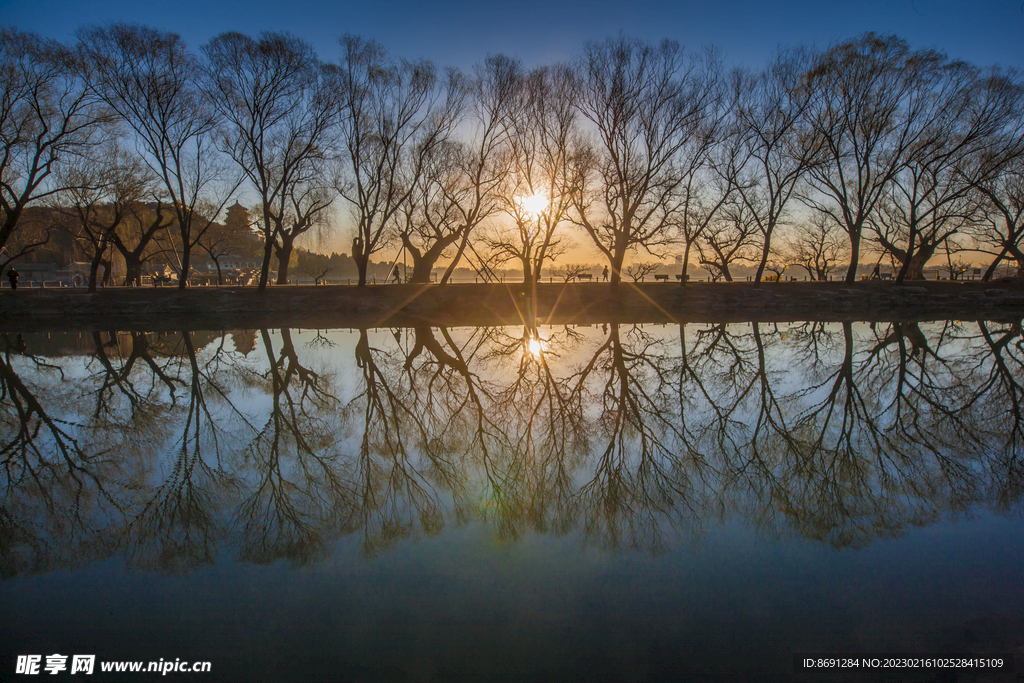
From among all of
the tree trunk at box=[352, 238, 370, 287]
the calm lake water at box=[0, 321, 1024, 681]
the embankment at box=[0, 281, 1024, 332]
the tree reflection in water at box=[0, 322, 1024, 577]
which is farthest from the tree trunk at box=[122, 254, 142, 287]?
the calm lake water at box=[0, 321, 1024, 681]

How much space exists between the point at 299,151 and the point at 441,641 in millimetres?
30065

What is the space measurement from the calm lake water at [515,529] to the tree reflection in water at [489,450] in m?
0.04

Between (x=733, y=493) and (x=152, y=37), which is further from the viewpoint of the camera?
(x=152, y=37)

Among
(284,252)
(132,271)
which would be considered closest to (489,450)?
(284,252)

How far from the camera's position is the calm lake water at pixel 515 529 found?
318cm

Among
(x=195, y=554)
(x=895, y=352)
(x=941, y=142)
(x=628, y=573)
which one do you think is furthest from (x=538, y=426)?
(x=941, y=142)

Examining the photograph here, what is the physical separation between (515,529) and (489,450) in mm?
2102

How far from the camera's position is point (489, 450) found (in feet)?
21.9

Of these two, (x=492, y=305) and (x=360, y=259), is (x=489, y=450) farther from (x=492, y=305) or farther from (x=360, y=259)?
(x=360, y=259)

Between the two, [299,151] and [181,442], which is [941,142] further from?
[181,442]

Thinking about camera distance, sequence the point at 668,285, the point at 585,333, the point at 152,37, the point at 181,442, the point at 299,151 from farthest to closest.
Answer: the point at 668,285 < the point at 299,151 < the point at 152,37 < the point at 585,333 < the point at 181,442

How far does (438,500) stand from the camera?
5.23 meters

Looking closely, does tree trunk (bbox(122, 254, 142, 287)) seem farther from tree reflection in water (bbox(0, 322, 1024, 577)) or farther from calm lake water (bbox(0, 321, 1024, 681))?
calm lake water (bbox(0, 321, 1024, 681))

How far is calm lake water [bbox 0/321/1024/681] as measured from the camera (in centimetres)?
318
